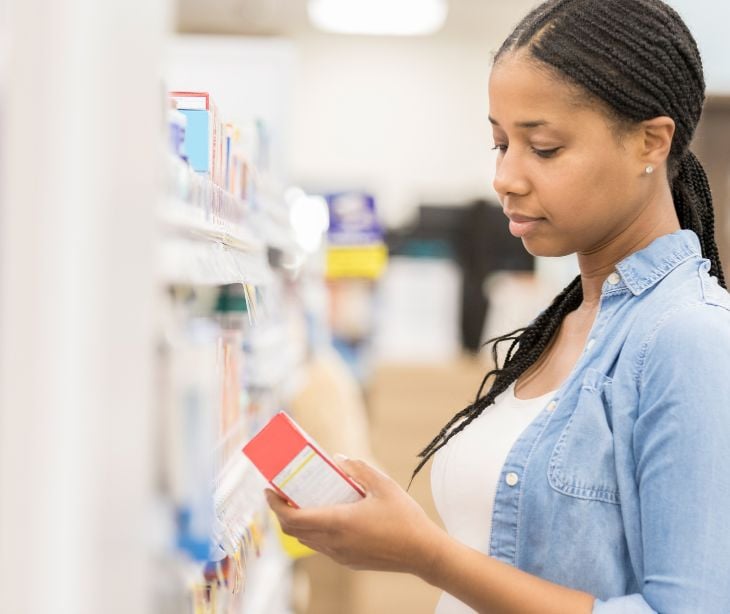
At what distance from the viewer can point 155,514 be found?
605mm

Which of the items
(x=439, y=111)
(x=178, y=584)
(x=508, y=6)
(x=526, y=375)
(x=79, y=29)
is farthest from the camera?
(x=439, y=111)

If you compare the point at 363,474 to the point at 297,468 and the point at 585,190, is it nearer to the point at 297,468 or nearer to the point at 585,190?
the point at 297,468

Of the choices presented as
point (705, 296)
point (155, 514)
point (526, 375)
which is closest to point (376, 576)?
point (526, 375)

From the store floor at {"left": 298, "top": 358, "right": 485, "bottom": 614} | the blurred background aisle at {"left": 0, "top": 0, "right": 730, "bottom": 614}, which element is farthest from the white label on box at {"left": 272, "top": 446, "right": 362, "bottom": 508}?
the store floor at {"left": 298, "top": 358, "right": 485, "bottom": 614}

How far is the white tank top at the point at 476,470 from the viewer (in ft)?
3.59

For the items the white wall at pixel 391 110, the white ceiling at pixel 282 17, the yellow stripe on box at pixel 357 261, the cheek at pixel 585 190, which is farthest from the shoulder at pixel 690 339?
the white wall at pixel 391 110

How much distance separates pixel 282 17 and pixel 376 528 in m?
5.46

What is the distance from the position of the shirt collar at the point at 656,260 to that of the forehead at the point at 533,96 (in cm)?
17

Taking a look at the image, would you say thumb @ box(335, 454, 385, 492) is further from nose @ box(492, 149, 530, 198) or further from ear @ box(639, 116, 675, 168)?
ear @ box(639, 116, 675, 168)

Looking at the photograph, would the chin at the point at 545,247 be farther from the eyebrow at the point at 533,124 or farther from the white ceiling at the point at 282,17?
the white ceiling at the point at 282,17

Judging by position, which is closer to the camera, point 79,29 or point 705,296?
point 79,29

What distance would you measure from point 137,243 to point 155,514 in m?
0.18

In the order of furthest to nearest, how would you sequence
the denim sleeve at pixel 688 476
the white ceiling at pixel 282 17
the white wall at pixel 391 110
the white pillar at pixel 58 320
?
1. the white wall at pixel 391 110
2. the white ceiling at pixel 282 17
3. the denim sleeve at pixel 688 476
4. the white pillar at pixel 58 320

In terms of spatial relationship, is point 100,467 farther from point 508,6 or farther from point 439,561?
point 508,6
